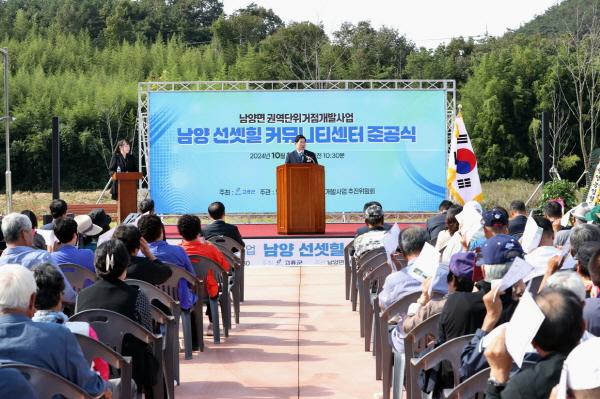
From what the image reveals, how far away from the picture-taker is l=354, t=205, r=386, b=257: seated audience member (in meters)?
7.81

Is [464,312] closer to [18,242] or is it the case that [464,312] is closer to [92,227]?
[18,242]

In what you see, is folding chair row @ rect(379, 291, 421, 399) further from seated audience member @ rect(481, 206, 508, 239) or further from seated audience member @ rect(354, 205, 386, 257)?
seated audience member @ rect(354, 205, 386, 257)

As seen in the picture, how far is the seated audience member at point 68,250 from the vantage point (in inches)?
233

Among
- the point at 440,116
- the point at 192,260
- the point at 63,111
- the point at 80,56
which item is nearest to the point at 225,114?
the point at 440,116

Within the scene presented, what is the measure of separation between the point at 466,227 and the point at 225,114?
9.81m

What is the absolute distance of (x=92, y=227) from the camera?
25.9ft

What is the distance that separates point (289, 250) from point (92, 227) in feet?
15.4

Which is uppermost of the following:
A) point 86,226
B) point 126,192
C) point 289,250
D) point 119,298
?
point 126,192

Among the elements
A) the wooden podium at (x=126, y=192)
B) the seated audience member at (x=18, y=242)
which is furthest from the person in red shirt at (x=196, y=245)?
the wooden podium at (x=126, y=192)

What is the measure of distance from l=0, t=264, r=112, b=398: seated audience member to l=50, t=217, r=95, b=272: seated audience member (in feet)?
8.53

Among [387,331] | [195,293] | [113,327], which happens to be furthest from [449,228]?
[113,327]

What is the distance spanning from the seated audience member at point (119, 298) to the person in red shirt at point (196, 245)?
242 centimetres

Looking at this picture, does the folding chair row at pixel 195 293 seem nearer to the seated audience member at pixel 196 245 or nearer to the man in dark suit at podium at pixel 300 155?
the seated audience member at pixel 196 245

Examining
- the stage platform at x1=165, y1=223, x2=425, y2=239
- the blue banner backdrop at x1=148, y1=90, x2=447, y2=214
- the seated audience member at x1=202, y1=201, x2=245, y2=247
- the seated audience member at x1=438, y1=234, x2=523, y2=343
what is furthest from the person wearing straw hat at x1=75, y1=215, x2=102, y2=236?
the blue banner backdrop at x1=148, y1=90, x2=447, y2=214
